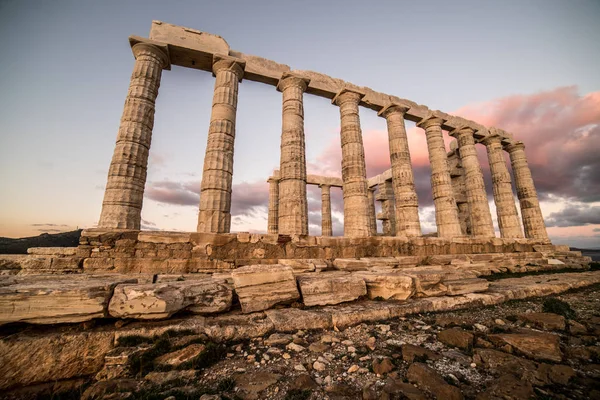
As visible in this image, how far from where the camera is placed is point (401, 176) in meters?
12.6

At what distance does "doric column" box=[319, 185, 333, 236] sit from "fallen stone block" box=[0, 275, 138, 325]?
18.6 m

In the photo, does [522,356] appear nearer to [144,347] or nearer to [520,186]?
[144,347]

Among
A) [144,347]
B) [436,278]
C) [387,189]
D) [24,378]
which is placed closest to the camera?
[24,378]

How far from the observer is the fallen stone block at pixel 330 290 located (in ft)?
14.1

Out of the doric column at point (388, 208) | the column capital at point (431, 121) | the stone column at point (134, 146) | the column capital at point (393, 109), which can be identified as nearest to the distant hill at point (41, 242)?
the stone column at point (134, 146)

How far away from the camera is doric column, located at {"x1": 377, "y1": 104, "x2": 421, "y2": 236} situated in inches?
470

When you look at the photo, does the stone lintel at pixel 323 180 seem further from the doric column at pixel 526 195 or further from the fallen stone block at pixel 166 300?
the fallen stone block at pixel 166 300

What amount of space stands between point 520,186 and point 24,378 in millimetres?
24345

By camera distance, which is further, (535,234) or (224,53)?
(535,234)

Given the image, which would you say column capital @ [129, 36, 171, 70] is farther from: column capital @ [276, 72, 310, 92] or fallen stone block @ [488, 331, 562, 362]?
fallen stone block @ [488, 331, 562, 362]

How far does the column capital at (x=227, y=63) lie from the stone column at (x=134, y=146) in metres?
1.97

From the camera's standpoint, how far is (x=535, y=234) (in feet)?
Result: 51.5

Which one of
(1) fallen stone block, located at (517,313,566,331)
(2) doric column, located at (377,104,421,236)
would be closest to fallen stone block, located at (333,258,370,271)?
(1) fallen stone block, located at (517,313,566,331)

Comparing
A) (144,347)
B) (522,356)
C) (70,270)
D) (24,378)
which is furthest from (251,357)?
(70,270)
